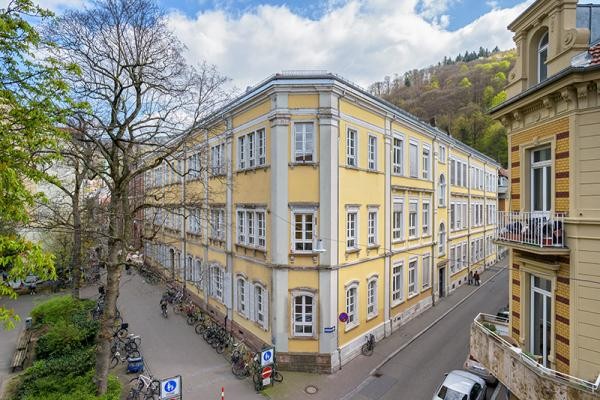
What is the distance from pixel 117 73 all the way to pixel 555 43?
12638 mm

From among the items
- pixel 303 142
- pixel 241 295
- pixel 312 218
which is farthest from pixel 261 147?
pixel 241 295

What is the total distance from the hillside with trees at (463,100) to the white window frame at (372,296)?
29682 millimetres

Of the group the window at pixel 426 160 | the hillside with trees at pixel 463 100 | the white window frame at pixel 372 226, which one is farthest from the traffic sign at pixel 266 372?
the hillside with trees at pixel 463 100

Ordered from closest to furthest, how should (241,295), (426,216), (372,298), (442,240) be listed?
(372,298), (241,295), (426,216), (442,240)

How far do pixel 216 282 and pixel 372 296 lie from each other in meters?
9.26

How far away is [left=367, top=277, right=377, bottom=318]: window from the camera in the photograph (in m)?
16.1

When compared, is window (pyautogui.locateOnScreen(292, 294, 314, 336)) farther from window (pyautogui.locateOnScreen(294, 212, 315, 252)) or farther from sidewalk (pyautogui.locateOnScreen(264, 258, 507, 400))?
window (pyautogui.locateOnScreen(294, 212, 315, 252))

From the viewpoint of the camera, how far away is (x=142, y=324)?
763 inches

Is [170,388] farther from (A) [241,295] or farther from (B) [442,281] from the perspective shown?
(B) [442,281]

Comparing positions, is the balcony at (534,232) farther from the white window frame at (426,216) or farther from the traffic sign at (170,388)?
the white window frame at (426,216)

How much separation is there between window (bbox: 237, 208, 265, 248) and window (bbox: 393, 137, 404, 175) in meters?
8.54

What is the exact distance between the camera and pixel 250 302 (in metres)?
15.8

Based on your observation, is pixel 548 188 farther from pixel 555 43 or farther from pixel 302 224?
pixel 302 224

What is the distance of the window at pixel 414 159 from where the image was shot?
65.2ft
